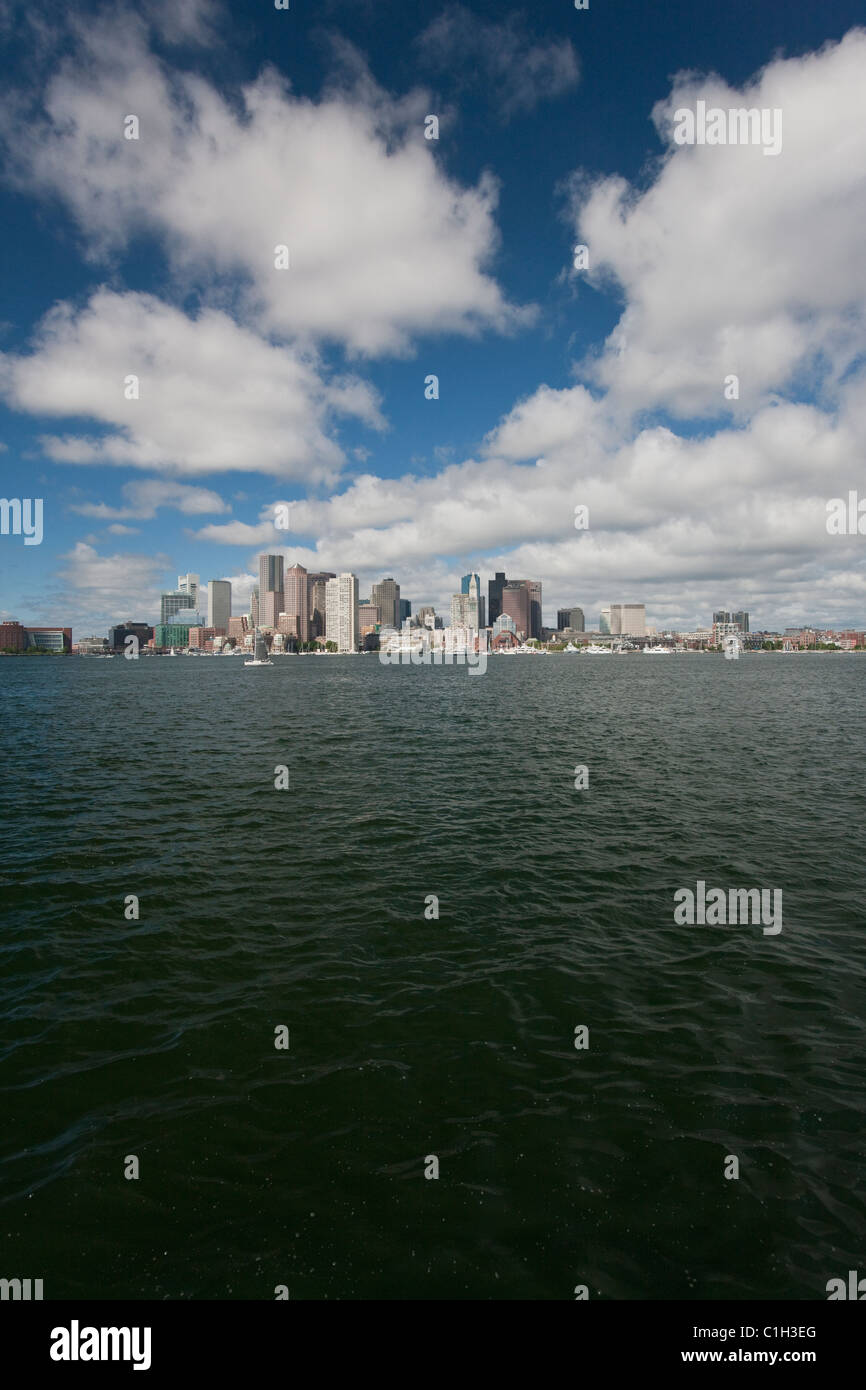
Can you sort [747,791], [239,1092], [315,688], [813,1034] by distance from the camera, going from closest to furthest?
[239,1092]
[813,1034]
[747,791]
[315,688]

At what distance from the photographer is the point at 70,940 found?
17.7 meters

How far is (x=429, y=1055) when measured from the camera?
1262cm

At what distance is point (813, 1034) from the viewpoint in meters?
13.2

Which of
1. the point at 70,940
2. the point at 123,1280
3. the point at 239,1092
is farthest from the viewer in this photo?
the point at 70,940

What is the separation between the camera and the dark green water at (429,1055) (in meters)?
8.61

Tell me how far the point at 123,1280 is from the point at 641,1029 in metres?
10.0

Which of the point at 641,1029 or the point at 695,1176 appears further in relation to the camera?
the point at 641,1029

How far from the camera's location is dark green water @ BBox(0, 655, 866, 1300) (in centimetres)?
861

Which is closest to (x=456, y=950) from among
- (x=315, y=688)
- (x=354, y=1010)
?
(x=354, y=1010)

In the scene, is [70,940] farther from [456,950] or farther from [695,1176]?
[695,1176]

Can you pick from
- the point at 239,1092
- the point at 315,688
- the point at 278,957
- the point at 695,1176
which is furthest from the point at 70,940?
the point at 315,688

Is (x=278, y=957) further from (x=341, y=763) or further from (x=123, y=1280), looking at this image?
(x=341, y=763)
